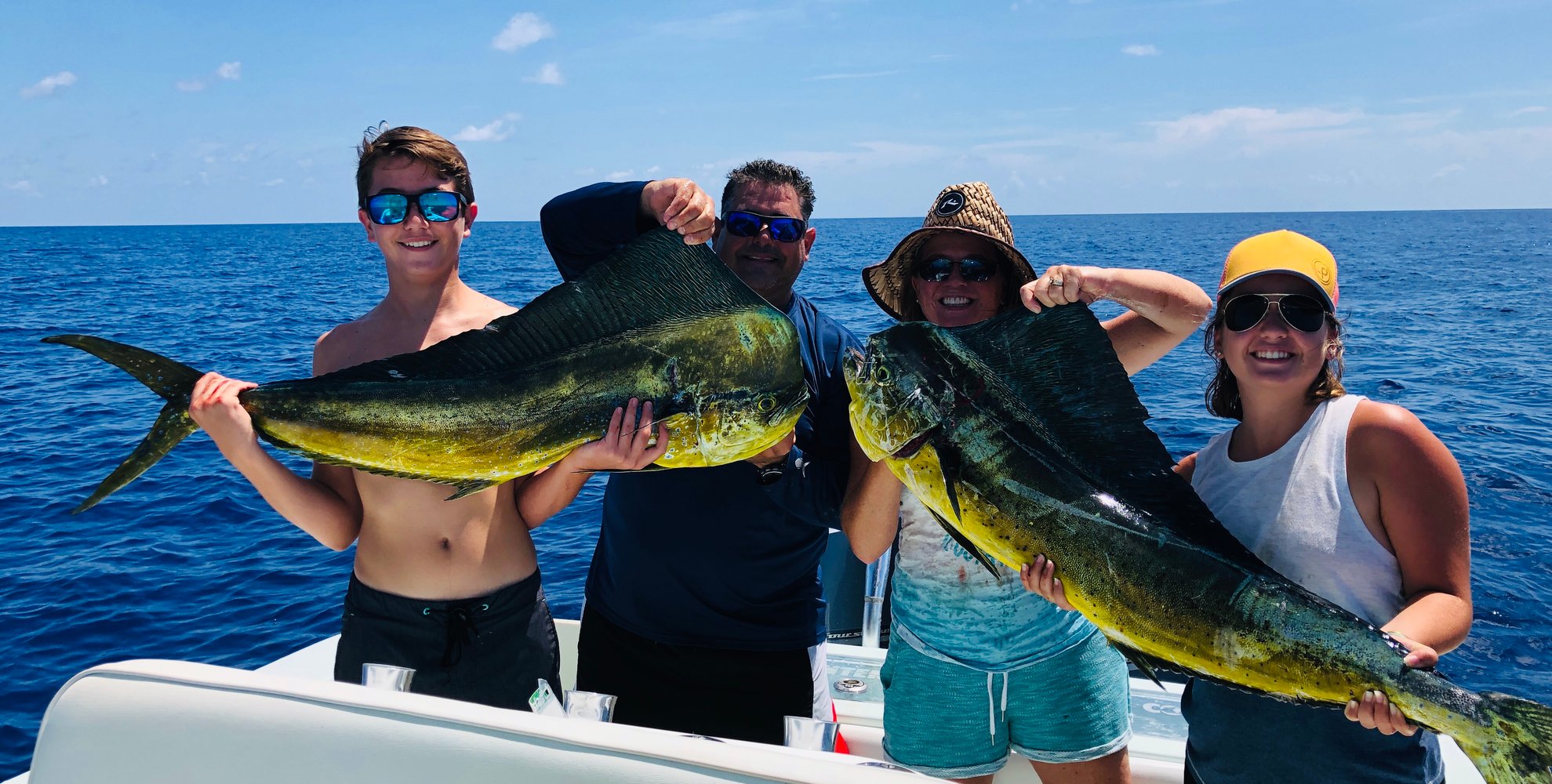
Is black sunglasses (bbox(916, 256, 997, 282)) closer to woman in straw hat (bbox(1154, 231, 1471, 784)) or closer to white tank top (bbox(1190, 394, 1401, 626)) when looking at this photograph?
woman in straw hat (bbox(1154, 231, 1471, 784))

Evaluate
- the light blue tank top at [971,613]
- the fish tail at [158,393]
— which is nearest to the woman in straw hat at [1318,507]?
the light blue tank top at [971,613]

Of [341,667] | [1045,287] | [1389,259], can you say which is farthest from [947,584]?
[1389,259]

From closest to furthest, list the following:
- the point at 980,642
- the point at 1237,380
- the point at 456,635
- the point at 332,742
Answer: the point at 332,742
the point at 1237,380
the point at 980,642
the point at 456,635

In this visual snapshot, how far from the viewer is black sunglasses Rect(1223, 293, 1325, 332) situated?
78.9 inches

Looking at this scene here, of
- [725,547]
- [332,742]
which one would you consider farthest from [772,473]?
[332,742]

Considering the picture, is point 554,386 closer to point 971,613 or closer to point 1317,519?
point 971,613

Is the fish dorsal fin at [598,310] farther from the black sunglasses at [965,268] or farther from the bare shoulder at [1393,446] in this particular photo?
the bare shoulder at [1393,446]

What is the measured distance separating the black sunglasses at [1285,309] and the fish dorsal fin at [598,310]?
1015 mm

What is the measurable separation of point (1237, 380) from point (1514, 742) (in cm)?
92

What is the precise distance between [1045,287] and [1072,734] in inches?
44.9

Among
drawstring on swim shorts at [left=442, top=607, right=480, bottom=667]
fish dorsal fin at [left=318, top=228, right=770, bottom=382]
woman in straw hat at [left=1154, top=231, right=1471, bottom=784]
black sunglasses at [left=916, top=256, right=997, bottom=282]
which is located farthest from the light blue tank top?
drawstring on swim shorts at [left=442, top=607, right=480, bottom=667]

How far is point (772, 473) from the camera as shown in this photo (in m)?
2.30

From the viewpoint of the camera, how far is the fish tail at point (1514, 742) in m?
1.56

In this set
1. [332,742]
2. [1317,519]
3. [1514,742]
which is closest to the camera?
[1514,742]
